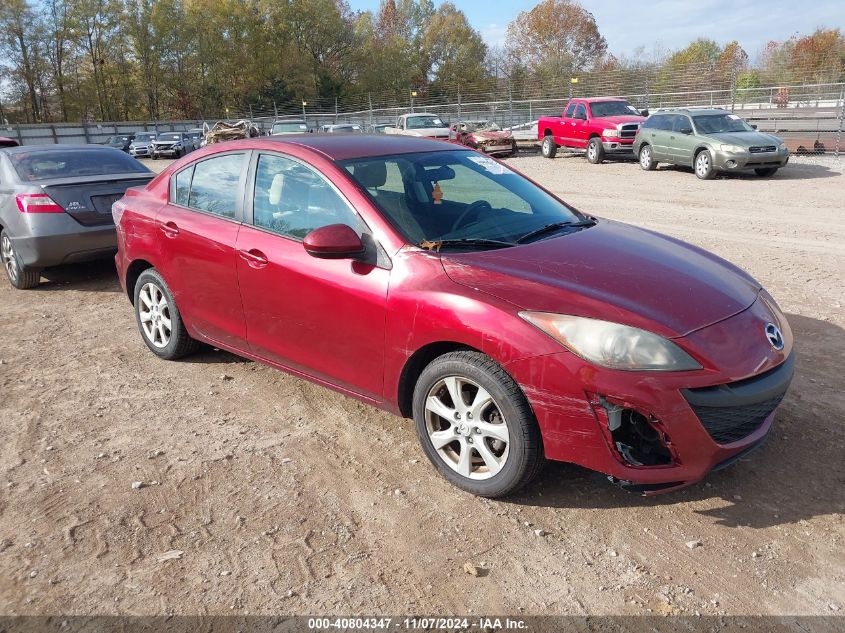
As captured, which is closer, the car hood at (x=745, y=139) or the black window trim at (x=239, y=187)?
the black window trim at (x=239, y=187)

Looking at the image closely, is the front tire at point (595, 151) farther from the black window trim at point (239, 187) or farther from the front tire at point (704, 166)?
the black window trim at point (239, 187)

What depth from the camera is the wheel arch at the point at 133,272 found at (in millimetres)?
5160

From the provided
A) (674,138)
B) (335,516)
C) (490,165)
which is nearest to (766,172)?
(674,138)

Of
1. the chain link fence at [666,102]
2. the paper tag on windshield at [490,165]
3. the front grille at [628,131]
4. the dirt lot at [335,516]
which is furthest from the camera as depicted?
the chain link fence at [666,102]

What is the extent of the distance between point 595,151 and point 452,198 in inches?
708

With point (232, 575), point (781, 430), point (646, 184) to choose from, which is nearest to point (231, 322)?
point (232, 575)

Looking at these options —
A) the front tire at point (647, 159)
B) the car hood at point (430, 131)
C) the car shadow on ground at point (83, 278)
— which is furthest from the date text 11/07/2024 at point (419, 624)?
the car hood at point (430, 131)

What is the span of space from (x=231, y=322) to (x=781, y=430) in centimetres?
324

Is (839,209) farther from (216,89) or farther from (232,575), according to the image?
(216,89)

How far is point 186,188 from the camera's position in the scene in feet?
15.6

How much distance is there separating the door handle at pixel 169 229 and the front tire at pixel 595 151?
58.1ft

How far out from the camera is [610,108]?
21172mm

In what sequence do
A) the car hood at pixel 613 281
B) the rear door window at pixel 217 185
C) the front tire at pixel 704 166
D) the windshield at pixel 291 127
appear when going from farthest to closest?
the windshield at pixel 291 127
the front tire at pixel 704 166
the rear door window at pixel 217 185
the car hood at pixel 613 281

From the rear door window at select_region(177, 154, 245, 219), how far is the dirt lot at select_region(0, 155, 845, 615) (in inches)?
46.8
